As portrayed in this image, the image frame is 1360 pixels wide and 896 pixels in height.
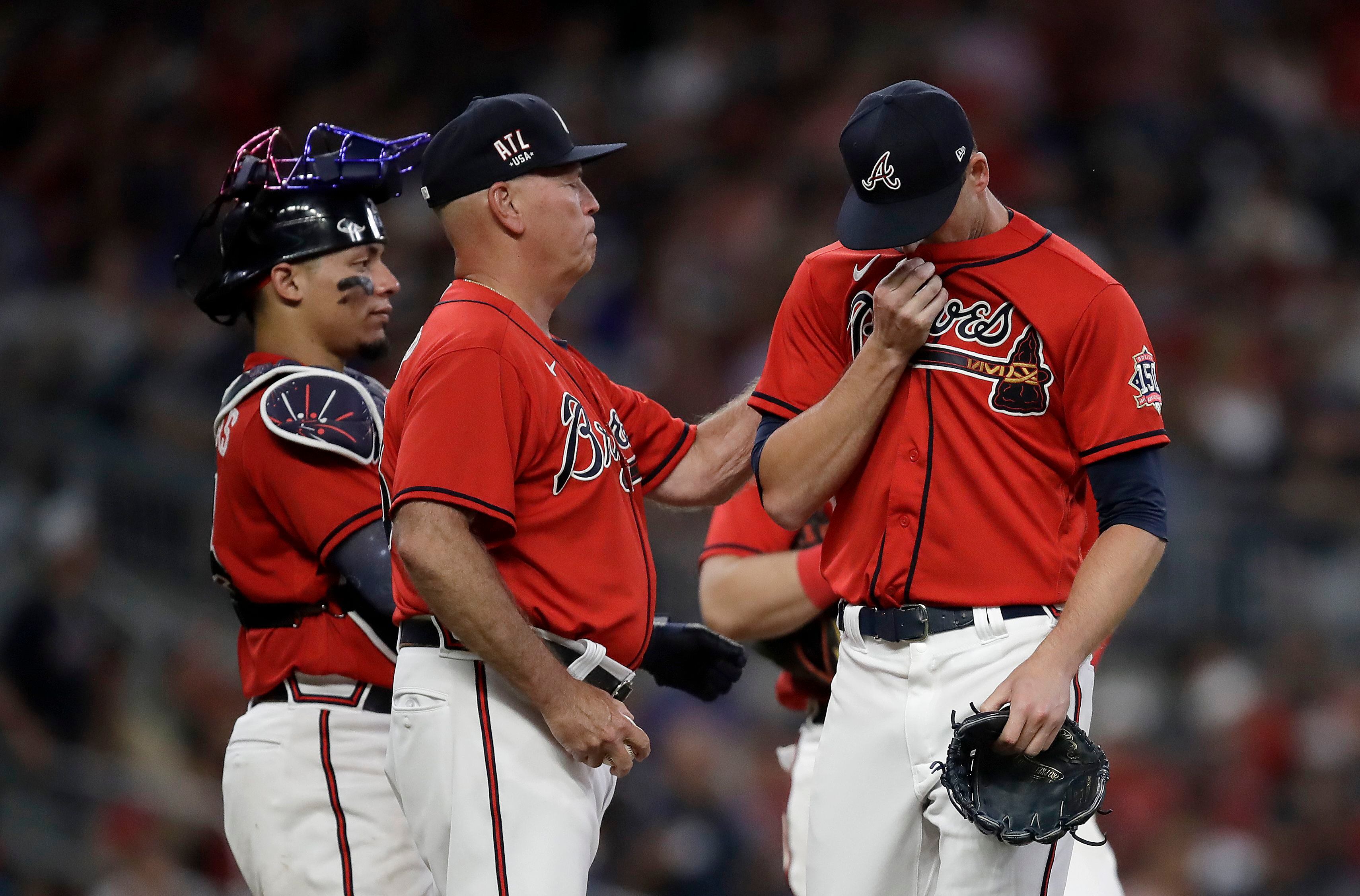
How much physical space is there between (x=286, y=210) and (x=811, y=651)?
1726mm

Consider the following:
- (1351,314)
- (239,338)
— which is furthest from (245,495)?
(1351,314)

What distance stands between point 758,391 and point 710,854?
12.7ft

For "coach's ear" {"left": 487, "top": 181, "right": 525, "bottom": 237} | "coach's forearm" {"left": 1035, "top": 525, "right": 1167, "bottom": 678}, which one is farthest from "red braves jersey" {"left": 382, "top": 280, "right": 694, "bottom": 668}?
"coach's forearm" {"left": 1035, "top": 525, "right": 1167, "bottom": 678}

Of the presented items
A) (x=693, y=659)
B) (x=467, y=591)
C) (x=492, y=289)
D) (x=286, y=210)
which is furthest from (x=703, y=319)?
(x=467, y=591)

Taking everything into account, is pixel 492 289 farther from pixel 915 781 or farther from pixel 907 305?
Answer: pixel 915 781

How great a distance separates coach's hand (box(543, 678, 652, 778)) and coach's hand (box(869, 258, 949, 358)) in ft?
2.80

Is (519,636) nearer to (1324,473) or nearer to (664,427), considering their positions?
(664,427)

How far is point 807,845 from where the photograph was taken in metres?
3.24

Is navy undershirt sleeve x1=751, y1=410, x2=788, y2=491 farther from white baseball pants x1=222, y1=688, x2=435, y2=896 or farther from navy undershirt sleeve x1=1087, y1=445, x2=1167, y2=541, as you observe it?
white baseball pants x1=222, y1=688, x2=435, y2=896

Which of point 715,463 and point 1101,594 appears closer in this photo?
point 1101,594

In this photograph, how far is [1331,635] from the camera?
288 inches

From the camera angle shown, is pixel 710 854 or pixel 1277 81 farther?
pixel 1277 81

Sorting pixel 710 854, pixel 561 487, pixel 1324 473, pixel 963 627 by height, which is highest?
pixel 561 487

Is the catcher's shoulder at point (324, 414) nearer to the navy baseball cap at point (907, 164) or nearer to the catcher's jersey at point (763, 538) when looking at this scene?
the catcher's jersey at point (763, 538)
